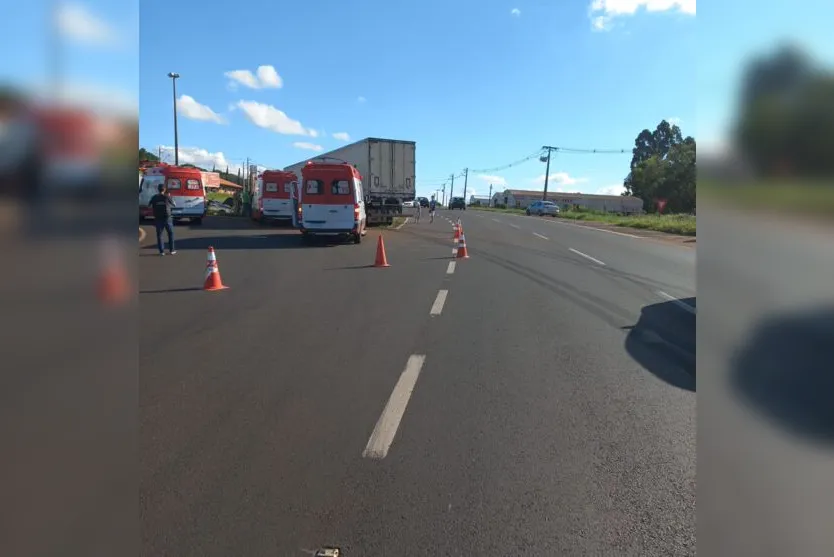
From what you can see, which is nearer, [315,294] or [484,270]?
[315,294]

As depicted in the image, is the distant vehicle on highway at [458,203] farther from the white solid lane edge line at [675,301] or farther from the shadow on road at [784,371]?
the shadow on road at [784,371]

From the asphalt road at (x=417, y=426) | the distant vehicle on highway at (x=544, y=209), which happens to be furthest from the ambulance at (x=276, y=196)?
the distant vehicle on highway at (x=544, y=209)

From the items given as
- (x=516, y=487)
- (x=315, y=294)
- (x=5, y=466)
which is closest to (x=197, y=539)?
(x=5, y=466)

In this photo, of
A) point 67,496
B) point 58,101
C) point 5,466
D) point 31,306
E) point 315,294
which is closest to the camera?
point 58,101

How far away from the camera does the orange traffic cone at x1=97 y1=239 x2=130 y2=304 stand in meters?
1.47

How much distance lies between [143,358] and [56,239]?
17.2 feet

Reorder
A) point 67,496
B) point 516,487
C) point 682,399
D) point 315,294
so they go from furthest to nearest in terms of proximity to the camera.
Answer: point 315,294 < point 682,399 < point 516,487 < point 67,496

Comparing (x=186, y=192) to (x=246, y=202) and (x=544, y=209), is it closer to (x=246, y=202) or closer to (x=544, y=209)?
(x=246, y=202)

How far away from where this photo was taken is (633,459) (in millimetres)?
3783

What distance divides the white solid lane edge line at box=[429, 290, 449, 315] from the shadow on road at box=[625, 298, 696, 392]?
278cm

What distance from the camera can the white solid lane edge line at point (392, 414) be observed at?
12.9 feet

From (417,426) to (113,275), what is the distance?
3133mm

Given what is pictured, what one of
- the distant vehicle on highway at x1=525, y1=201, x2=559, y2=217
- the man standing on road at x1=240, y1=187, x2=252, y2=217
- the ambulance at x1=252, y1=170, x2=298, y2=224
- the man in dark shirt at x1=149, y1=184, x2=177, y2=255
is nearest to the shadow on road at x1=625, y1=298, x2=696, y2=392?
the man in dark shirt at x1=149, y1=184, x2=177, y2=255

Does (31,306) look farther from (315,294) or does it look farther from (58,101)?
(315,294)
